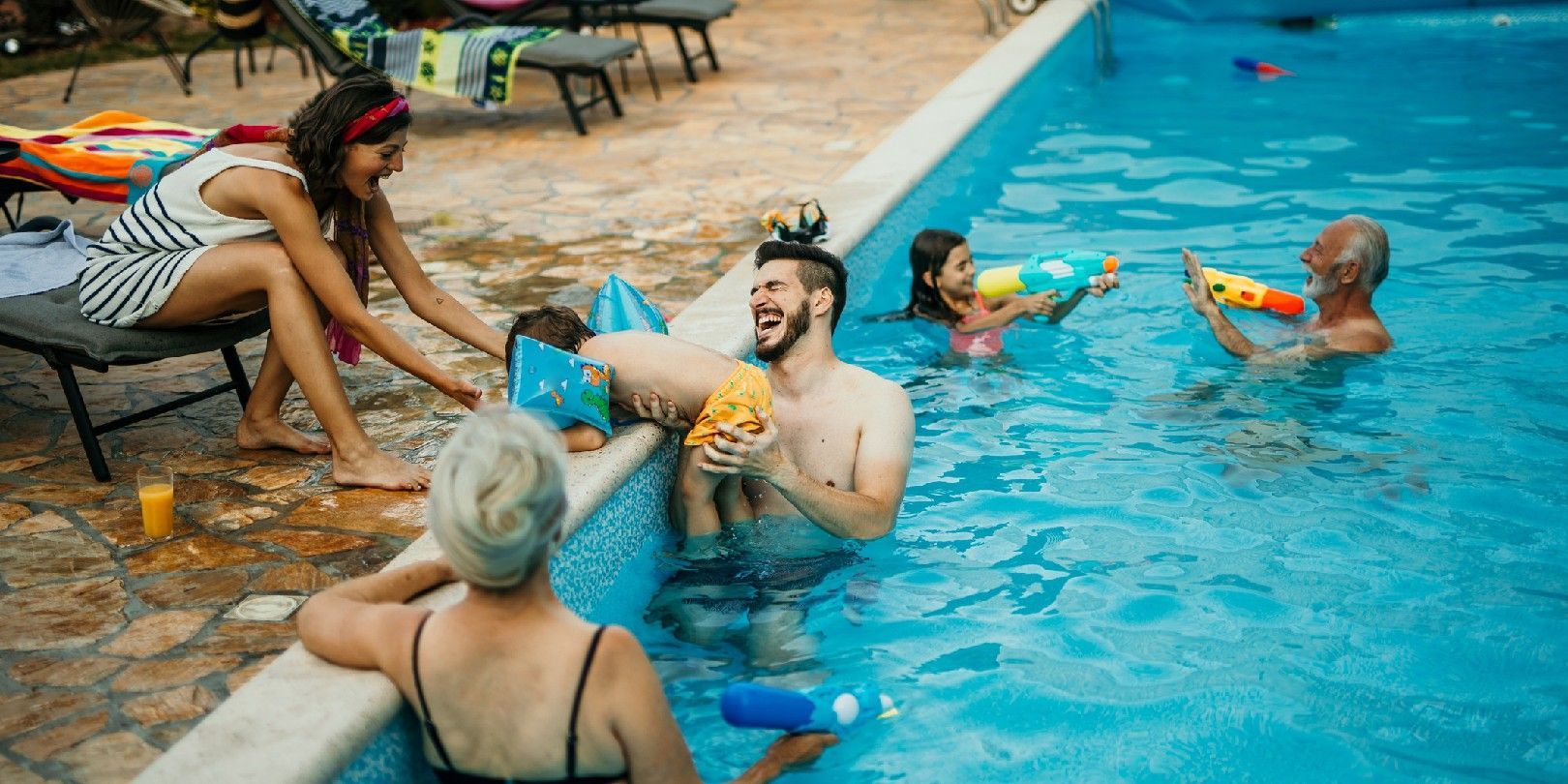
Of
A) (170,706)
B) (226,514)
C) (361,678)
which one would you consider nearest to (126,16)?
(226,514)

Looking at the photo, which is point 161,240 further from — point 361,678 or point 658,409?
point 361,678

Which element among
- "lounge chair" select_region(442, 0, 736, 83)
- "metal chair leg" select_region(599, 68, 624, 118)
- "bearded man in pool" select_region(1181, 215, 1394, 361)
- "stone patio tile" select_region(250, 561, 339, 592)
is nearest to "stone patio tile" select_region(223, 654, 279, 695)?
"stone patio tile" select_region(250, 561, 339, 592)

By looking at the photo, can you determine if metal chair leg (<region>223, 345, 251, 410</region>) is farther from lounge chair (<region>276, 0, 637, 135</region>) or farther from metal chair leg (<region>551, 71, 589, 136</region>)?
metal chair leg (<region>551, 71, 589, 136</region>)

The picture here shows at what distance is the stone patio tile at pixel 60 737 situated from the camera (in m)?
2.96

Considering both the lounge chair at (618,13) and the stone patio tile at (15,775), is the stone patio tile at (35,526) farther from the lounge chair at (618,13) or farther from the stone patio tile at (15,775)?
the lounge chair at (618,13)

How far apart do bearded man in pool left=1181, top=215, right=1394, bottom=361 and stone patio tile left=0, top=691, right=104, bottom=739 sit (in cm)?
419

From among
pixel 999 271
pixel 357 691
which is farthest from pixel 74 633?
pixel 999 271

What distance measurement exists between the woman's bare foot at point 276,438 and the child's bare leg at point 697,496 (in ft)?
4.13

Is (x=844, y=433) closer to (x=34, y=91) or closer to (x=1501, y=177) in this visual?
(x=1501, y=177)

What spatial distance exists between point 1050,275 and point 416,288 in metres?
2.70

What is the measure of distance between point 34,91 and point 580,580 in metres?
8.77

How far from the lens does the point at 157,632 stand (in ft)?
11.4

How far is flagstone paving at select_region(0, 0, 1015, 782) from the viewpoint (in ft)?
10.9

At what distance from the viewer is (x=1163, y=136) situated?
399 inches
